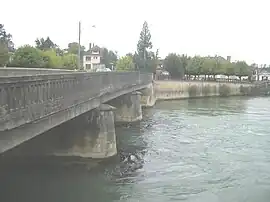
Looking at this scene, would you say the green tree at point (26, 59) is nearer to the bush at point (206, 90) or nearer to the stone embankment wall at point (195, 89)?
the stone embankment wall at point (195, 89)

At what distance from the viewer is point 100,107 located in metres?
23.3

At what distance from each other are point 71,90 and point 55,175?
498 centimetres

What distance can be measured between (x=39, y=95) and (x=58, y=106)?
2.16m

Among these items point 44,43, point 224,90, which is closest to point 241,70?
point 224,90

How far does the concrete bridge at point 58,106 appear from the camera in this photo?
35.6 feet

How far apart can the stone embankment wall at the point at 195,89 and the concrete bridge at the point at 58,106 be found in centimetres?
4219

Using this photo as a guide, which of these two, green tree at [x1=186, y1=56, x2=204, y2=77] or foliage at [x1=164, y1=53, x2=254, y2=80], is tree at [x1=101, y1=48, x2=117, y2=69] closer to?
foliage at [x1=164, y1=53, x2=254, y2=80]

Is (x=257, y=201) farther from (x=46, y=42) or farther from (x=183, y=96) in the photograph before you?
(x=46, y=42)

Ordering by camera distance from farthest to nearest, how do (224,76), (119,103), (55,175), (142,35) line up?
(224,76)
(142,35)
(119,103)
(55,175)

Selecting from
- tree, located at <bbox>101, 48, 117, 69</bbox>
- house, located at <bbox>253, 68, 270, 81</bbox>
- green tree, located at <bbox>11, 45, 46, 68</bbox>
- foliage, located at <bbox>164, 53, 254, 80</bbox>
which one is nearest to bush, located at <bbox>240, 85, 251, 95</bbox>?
foliage, located at <bbox>164, 53, 254, 80</bbox>

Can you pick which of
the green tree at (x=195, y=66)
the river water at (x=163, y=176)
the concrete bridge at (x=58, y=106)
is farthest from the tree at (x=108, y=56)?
the river water at (x=163, y=176)

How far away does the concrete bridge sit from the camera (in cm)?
1085

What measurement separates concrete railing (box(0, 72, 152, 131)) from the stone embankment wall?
5377 centimetres

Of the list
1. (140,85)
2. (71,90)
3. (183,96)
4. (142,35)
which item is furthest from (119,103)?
(142,35)
